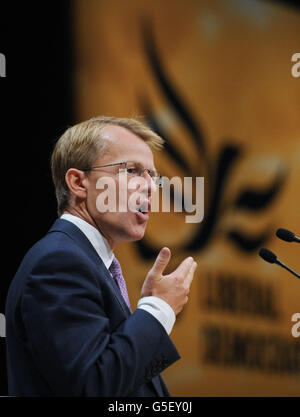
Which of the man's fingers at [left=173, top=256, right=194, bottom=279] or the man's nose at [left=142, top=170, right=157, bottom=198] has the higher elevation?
the man's nose at [left=142, top=170, right=157, bottom=198]

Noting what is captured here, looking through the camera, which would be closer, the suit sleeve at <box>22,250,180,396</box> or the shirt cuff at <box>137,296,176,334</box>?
the suit sleeve at <box>22,250,180,396</box>

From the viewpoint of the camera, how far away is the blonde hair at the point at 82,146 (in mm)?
1672

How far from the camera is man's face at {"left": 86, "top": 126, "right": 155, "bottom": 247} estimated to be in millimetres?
1602

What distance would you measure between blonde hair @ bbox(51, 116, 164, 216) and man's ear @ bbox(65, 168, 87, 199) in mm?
23

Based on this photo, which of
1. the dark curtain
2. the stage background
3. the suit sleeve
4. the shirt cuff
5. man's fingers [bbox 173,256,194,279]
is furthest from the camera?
the stage background

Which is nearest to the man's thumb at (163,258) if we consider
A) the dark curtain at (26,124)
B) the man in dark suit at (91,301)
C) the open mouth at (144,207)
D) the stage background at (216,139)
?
the man in dark suit at (91,301)

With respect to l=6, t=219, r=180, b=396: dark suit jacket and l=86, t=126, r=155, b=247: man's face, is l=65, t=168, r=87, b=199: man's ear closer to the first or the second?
l=86, t=126, r=155, b=247: man's face

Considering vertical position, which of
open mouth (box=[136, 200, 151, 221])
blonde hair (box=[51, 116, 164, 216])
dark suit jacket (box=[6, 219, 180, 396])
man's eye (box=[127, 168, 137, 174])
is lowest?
dark suit jacket (box=[6, 219, 180, 396])

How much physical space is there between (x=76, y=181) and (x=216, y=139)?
2.62 m

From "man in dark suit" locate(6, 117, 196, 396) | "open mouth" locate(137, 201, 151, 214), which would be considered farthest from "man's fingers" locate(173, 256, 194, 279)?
"open mouth" locate(137, 201, 151, 214)

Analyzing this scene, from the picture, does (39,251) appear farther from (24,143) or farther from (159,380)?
(24,143)

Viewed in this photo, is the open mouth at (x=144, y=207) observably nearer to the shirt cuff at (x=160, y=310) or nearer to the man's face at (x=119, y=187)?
the man's face at (x=119, y=187)

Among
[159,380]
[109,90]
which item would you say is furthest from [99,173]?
[109,90]
